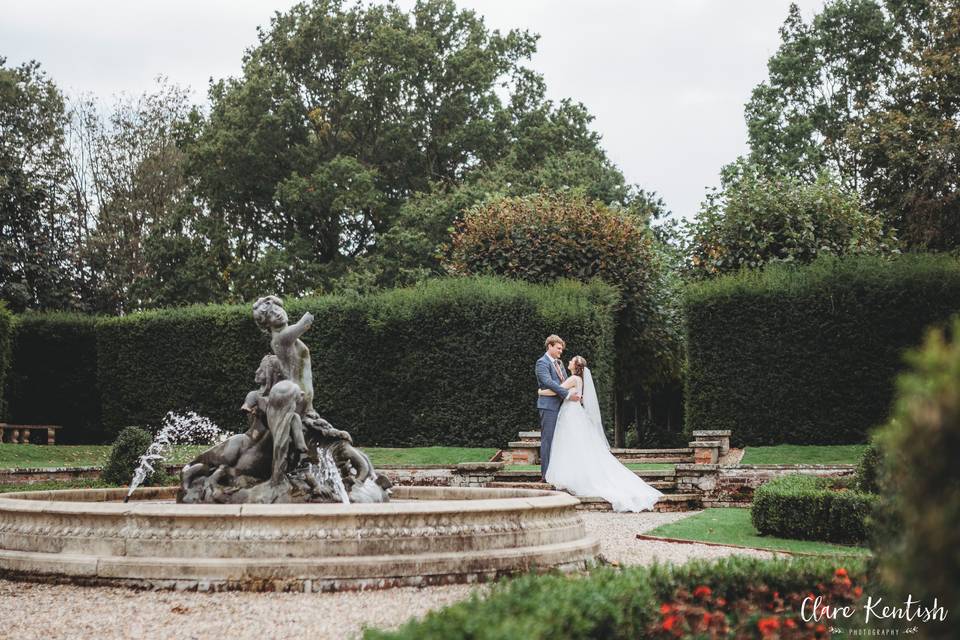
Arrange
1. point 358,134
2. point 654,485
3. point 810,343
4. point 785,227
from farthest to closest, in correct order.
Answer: point 358,134
point 785,227
point 810,343
point 654,485

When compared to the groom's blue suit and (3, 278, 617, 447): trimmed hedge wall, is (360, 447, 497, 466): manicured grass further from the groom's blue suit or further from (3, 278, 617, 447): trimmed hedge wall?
the groom's blue suit

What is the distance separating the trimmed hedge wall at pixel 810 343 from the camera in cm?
1855

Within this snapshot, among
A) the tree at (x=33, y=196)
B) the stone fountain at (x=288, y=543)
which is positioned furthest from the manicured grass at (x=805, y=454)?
the tree at (x=33, y=196)

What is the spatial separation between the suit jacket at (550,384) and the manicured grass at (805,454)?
450 centimetres

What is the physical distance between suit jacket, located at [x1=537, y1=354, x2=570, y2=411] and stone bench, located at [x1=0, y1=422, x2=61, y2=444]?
49.3ft

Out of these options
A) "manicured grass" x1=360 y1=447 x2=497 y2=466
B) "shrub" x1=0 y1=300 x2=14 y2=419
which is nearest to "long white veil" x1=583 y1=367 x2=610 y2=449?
"manicured grass" x1=360 y1=447 x2=497 y2=466

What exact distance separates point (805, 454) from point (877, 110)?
17708 mm

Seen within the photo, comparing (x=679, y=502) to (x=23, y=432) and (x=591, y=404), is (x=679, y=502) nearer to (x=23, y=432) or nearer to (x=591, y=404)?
(x=591, y=404)

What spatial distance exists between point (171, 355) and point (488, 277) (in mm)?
8158

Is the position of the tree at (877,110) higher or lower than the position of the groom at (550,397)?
higher

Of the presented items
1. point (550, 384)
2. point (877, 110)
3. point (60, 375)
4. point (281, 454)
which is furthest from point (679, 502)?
point (877, 110)

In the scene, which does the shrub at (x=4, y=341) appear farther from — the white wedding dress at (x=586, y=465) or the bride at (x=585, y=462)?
the white wedding dress at (x=586, y=465)

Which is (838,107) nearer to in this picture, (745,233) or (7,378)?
(745,233)

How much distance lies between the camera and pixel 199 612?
20.6 feet
